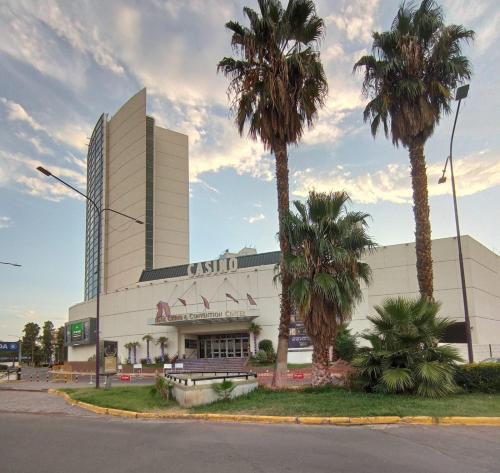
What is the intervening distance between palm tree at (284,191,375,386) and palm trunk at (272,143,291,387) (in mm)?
500

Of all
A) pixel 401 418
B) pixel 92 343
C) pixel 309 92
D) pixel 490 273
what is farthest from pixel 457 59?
pixel 92 343

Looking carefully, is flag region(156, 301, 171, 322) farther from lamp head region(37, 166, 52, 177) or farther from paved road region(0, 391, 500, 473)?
paved road region(0, 391, 500, 473)

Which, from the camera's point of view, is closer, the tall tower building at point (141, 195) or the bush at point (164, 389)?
the bush at point (164, 389)

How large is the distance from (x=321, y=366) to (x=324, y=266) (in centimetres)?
344

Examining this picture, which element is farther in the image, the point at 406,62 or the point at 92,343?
the point at 92,343

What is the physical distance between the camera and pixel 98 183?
11806cm

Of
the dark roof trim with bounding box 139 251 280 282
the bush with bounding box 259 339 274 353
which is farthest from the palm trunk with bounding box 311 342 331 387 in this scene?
the dark roof trim with bounding box 139 251 280 282

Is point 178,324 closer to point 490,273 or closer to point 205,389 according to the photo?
point 490,273

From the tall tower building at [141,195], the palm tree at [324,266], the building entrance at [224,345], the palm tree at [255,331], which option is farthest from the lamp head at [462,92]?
the tall tower building at [141,195]

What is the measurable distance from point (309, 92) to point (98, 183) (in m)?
106

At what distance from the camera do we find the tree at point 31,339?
13188 cm

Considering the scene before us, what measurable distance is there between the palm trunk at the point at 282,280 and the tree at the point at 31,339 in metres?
129

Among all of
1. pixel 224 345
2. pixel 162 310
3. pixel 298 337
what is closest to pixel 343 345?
pixel 298 337

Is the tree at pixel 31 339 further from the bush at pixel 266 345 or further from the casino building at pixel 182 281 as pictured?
the bush at pixel 266 345
